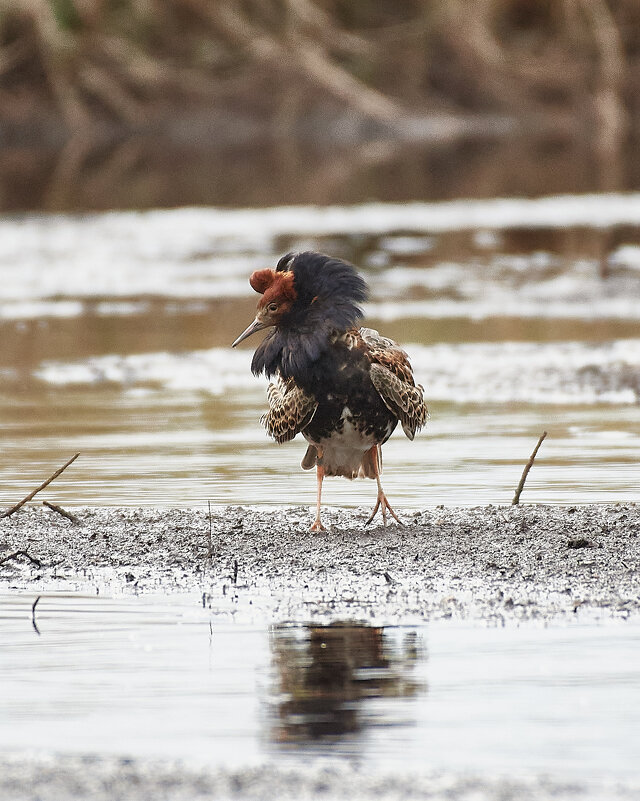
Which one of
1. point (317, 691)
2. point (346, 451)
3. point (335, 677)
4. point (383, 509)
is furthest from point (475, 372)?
point (317, 691)

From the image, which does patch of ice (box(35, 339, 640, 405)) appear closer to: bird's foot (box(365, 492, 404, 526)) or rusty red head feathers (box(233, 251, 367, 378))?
bird's foot (box(365, 492, 404, 526))

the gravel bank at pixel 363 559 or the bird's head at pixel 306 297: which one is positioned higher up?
the bird's head at pixel 306 297

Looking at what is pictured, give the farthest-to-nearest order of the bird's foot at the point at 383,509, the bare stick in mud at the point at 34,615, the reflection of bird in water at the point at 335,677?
the bird's foot at the point at 383,509 < the bare stick in mud at the point at 34,615 < the reflection of bird in water at the point at 335,677

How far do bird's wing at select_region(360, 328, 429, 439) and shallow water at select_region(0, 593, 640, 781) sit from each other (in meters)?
1.64

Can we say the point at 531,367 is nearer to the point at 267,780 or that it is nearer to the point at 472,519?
the point at 472,519

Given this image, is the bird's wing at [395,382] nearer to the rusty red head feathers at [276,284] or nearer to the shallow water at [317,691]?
the rusty red head feathers at [276,284]

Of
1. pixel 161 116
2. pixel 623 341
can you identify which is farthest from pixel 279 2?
pixel 623 341

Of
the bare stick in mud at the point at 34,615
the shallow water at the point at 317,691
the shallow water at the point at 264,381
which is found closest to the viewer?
the shallow water at the point at 317,691

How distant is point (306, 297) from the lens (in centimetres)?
820

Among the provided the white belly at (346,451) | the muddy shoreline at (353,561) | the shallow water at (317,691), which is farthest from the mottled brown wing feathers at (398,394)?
the shallow water at (317,691)

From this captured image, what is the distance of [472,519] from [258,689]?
2.51m

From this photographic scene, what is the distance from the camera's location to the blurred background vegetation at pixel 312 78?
1917 inches

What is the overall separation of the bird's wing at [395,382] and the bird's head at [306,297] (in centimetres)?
21

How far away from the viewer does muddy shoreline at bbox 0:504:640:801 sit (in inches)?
268
